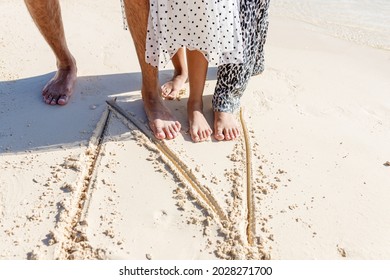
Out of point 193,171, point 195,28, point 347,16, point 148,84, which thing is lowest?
point 347,16

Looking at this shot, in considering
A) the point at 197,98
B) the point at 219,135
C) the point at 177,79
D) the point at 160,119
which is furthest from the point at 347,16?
the point at 160,119

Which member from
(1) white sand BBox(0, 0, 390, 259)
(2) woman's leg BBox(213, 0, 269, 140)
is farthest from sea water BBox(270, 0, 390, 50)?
(2) woman's leg BBox(213, 0, 269, 140)

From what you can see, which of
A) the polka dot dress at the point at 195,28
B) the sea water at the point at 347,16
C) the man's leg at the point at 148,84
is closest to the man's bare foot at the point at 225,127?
the man's leg at the point at 148,84

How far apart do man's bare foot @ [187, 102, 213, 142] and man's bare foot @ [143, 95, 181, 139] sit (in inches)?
3.1

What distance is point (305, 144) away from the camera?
247 cm

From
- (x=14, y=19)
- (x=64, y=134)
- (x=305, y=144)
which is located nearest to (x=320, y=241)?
(x=305, y=144)

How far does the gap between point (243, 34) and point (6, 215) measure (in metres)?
1.39

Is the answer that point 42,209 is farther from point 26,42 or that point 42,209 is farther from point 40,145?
point 26,42

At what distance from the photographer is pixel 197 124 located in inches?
99.7

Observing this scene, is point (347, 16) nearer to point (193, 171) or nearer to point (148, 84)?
point (148, 84)

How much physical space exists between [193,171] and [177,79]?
2.68ft

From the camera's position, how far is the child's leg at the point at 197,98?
247cm

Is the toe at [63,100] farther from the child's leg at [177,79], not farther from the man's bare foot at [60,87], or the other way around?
the child's leg at [177,79]
